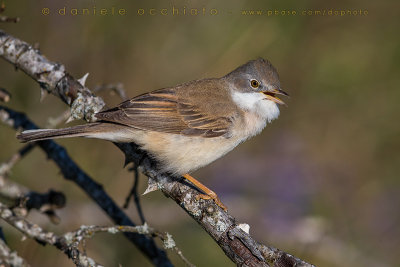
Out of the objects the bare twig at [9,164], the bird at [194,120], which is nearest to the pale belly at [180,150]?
the bird at [194,120]

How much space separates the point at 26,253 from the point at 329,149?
408 centimetres

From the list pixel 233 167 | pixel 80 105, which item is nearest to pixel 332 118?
pixel 233 167

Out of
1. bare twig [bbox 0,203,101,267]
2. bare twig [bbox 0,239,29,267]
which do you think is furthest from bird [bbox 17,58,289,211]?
bare twig [bbox 0,239,29,267]

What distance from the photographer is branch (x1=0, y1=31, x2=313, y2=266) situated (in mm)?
2262

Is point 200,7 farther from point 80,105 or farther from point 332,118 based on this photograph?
point 80,105

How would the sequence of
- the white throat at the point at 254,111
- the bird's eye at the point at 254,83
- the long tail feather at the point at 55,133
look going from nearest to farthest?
the long tail feather at the point at 55,133 < the white throat at the point at 254,111 < the bird's eye at the point at 254,83

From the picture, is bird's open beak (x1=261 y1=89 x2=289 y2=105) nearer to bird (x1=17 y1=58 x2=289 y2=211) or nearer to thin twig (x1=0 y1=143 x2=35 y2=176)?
bird (x1=17 y1=58 x2=289 y2=211)

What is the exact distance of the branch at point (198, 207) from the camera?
226 cm

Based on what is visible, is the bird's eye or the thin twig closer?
the thin twig

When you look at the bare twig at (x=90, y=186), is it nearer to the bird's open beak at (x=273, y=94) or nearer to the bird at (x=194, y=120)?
the bird at (x=194, y=120)

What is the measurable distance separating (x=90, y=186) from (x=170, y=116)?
2.83 ft

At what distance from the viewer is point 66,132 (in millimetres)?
3006

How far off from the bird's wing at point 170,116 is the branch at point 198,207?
0.86ft

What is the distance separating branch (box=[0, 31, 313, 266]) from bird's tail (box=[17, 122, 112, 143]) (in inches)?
13.0
